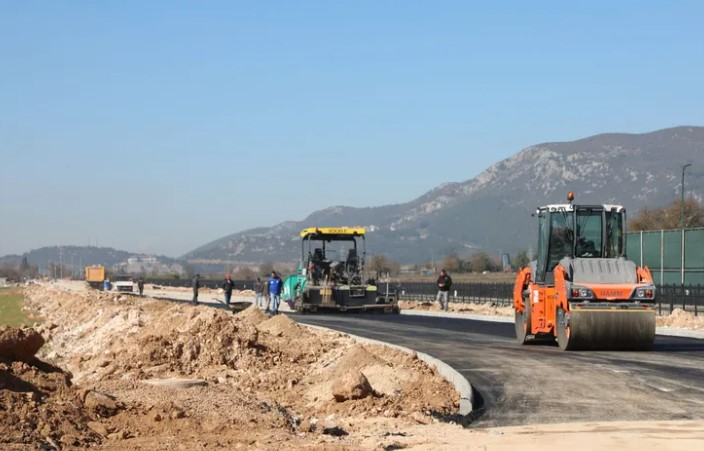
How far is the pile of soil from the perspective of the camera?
36.4 ft

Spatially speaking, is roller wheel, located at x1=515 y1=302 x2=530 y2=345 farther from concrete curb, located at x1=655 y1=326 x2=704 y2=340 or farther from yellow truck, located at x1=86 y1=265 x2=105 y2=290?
yellow truck, located at x1=86 y1=265 x2=105 y2=290

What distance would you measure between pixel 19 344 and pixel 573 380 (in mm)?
7948

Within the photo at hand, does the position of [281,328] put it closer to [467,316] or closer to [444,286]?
[467,316]

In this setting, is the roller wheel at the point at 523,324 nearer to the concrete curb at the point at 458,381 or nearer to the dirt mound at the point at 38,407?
the concrete curb at the point at 458,381

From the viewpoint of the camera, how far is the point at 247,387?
17781mm

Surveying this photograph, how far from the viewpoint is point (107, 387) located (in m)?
13.0

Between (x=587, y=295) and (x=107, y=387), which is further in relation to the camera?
(x=587, y=295)

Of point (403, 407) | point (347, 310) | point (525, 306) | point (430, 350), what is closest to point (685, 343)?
point (525, 306)

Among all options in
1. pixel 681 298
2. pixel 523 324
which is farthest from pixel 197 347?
pixel 681 298

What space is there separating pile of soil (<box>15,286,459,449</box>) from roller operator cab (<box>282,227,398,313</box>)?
13.5m

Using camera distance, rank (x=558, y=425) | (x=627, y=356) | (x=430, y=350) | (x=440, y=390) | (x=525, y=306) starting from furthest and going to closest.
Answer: (x=525, y=306) < (x=430, y=350) < (x=627, y=356) < (x=440, y=390) < (x=558, y=425)

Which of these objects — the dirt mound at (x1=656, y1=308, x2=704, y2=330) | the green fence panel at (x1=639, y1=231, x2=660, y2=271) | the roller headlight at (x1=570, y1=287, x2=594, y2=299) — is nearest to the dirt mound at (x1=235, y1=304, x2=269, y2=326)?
the roller headlight at (x1=570, y1=287, x2=594, y2=299)

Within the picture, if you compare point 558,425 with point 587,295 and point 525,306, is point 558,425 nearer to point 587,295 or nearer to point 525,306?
point 587,295

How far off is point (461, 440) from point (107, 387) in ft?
15.5
